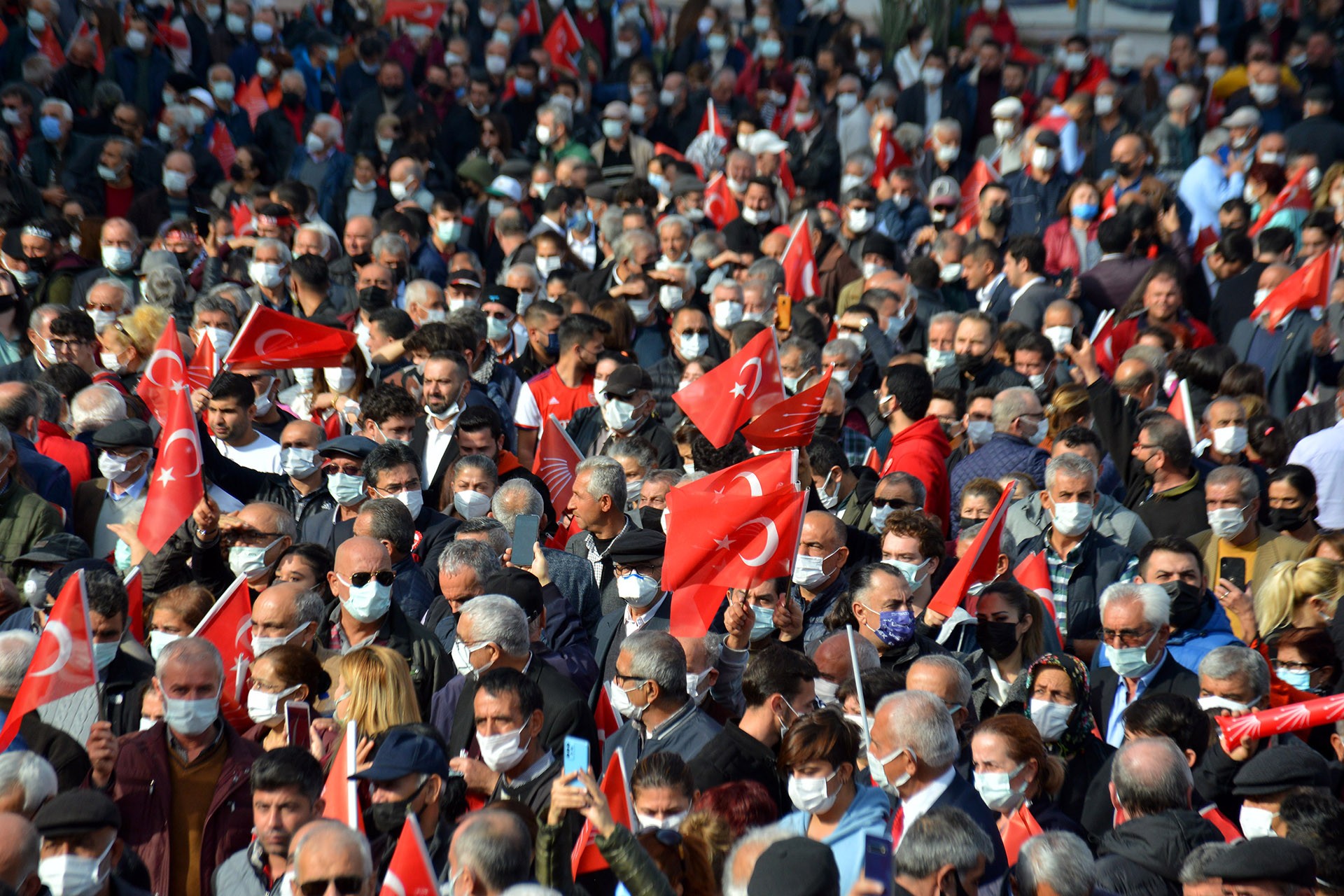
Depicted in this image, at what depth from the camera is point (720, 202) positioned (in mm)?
15320

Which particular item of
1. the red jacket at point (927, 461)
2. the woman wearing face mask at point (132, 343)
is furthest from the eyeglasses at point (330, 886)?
the woman wearing face mask at point (132, 343)

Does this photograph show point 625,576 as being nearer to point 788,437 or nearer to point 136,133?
point 788,437

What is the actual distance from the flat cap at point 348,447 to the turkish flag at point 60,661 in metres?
2.25

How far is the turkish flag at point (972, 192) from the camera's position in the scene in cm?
1515

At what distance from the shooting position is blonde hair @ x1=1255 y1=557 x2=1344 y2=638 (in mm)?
7414

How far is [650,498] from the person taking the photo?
836 cm

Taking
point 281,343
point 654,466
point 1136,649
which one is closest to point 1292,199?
point 654,466

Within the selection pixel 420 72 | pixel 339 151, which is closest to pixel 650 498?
pixel 339 151

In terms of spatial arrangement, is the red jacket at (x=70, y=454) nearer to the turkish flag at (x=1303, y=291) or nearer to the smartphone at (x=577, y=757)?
the smartphone at (x=577, y=757)

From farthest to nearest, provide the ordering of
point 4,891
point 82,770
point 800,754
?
point 82,770, point 800,754, point 4,891

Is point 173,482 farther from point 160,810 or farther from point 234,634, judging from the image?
point 160,810

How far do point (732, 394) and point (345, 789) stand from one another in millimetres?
4309

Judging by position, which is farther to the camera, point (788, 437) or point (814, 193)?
point (814, 193)

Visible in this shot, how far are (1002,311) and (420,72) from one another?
8315mm
